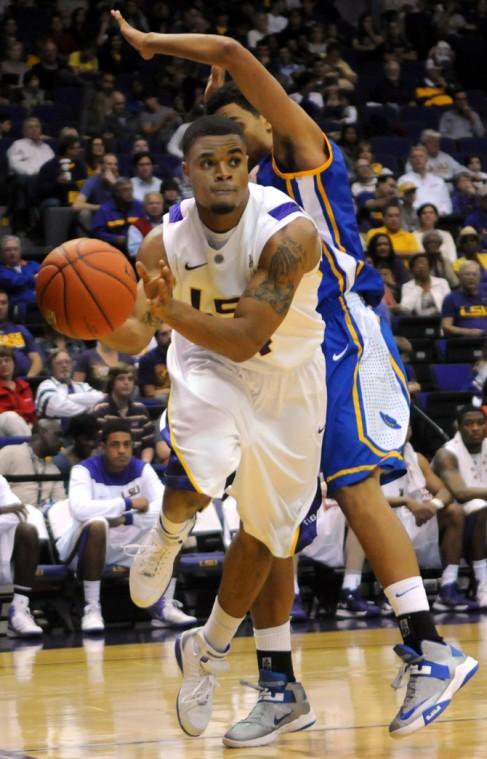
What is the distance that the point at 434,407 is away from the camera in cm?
1073

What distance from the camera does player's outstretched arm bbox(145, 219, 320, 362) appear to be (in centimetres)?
392

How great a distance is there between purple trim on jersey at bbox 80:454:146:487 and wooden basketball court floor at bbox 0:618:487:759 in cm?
130

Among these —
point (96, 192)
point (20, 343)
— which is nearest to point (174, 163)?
point (96, 192)

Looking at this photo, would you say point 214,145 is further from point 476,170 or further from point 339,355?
point 476,170

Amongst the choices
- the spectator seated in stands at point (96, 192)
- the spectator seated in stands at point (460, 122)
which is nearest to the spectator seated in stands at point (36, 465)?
the spectator seated in stands at point (96, 192)

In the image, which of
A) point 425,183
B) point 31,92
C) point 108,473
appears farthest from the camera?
point 31,92

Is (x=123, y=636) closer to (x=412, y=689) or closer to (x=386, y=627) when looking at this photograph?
(x=386, y=627)

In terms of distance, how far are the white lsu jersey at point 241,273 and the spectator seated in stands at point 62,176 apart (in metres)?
8.57

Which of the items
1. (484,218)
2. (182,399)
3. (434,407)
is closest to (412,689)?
(182,399)

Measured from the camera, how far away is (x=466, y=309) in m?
12.2

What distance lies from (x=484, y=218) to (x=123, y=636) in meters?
7.60

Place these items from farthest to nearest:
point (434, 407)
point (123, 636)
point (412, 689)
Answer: point (434, 407), point (123, 636), point (412, 689)

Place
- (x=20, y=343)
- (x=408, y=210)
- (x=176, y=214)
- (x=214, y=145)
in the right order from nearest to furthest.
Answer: (x=214, y=145)
(x=176, y=214)
(x=20, y=343)
(x=408, y=210)

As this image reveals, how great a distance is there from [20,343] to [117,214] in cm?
201
